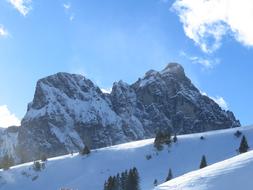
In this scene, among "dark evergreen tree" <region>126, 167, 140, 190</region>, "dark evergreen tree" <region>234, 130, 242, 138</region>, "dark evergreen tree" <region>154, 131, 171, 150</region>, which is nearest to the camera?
"dark evergreen tree" <region>126, 167, 140, 190</region>

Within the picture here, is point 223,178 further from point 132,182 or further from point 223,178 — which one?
point 132,182

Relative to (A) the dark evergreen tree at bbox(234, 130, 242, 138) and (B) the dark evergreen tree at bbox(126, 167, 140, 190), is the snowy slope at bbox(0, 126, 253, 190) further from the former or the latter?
(B) the dark evergreen tree at bbox(126, 167, 140, 190)

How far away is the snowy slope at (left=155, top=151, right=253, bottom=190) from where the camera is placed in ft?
167

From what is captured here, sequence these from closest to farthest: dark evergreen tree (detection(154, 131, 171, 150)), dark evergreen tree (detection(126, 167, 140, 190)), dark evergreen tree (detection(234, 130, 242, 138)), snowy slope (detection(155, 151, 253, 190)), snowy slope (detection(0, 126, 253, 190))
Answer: snowy slope (detection(155, 151, 253, 190)) → dark evergreen tree (detection(126, 167, 140, 190)) → snowy slope (detection(0, 126, 253, 190)) → dark evergreen tree (detection(234, 130, 242, 138)) → dark evergreen tree (detection(154, 131, 171, 150))

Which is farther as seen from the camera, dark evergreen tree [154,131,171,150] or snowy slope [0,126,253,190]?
dark evergreen tree [154,131,171,150]

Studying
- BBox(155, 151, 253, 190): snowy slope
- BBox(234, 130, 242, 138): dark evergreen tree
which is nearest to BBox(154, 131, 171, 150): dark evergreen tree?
BBox(234, 130, 242, 138): dark evergreen tree

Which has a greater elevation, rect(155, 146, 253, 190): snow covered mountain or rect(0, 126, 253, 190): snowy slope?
rect(0, 126, 253, 190): snowy slope

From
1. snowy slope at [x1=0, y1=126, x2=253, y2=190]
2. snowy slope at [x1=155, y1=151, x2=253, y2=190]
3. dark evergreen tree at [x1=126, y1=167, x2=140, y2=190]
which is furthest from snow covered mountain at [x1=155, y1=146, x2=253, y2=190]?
snowy slope at [x1=0, y1=126, x2=253, y2=190]

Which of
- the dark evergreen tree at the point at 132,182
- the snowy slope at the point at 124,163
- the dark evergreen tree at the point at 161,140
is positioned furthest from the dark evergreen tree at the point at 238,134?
the dark evergreen tree at the point at 132,182

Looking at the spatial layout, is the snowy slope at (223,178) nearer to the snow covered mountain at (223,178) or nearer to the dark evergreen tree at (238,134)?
the snow covered mountain at (223,178)

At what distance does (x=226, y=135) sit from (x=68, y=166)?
155ft

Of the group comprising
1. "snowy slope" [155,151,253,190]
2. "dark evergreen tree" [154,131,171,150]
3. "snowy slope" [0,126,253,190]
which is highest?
"dark evergreen tree" [154,131,171,150]

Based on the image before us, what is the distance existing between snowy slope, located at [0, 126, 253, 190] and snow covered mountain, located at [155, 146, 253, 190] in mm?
90050

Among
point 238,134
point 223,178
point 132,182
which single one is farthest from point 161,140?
point 223,178
